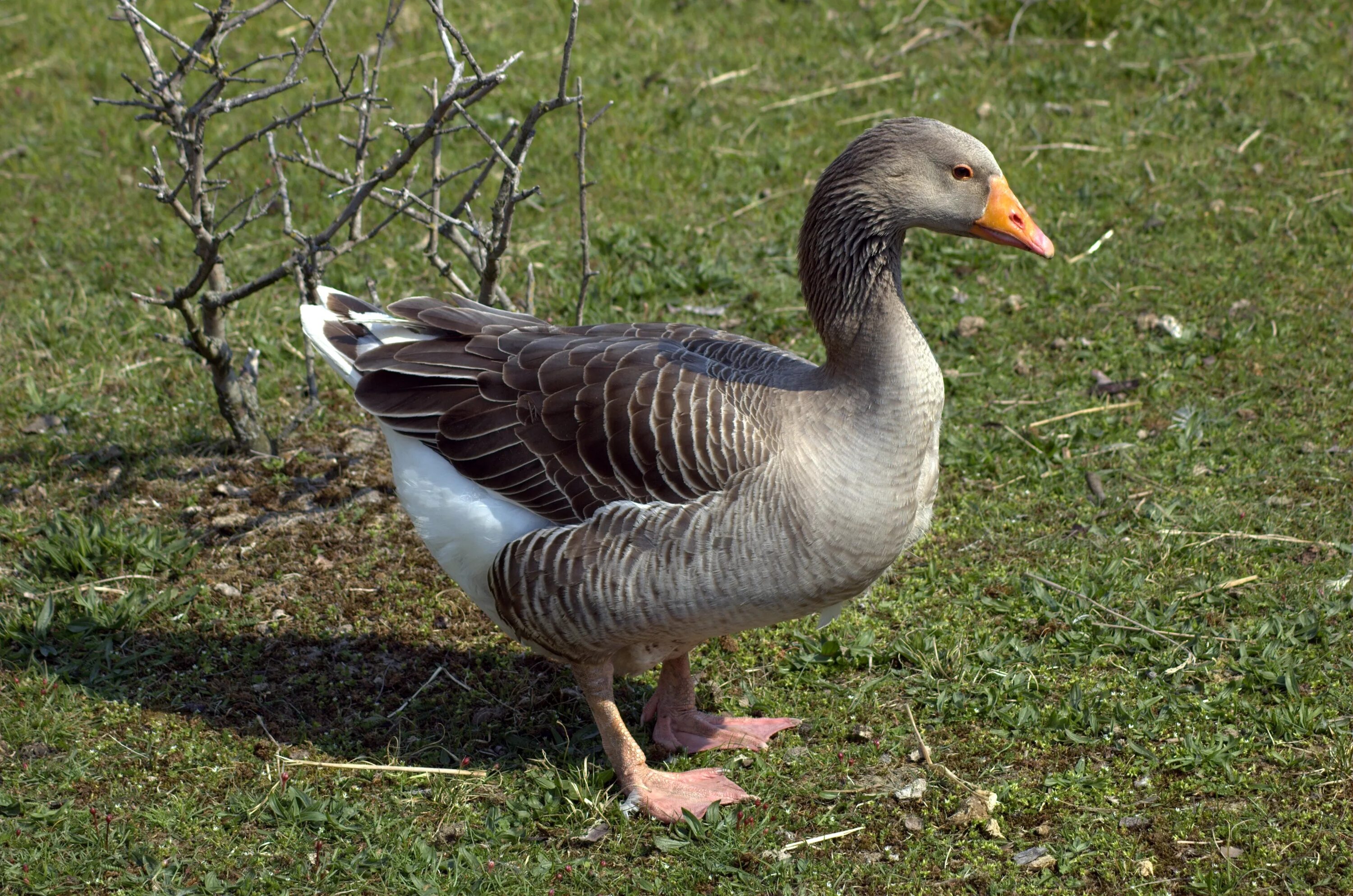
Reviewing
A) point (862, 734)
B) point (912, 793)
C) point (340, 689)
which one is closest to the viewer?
point (912, 793)

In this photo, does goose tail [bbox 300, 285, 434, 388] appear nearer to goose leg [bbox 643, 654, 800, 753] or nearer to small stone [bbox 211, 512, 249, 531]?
small stone [bbox 211, 512, 249, 531]

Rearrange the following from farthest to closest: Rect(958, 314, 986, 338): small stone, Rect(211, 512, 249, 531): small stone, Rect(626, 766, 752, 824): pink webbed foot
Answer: Rect(958, 314, 986, 338): small stone → Rect(211, 512, 249, 531): small stone → Rect(626, 766, 752, 824): pink webbed foot

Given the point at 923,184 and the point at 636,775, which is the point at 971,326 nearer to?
the point at 923,184

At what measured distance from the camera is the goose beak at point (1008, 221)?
12.5ft

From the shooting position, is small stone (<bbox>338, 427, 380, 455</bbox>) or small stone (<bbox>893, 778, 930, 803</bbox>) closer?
small stone (<bbox>893, 778, 930, 803</bbox>)

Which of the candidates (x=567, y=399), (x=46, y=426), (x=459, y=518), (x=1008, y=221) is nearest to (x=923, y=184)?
(x=1008, y=221)

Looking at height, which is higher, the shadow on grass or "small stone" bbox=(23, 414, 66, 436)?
"small stone" bbox=(23, 414, 66, 436)

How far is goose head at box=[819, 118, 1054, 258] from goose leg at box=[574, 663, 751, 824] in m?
1.70

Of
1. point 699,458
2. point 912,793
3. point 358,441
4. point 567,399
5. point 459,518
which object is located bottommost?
point 912,793

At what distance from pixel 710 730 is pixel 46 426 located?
360 cm

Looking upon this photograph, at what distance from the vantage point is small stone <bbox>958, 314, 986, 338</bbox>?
21.0 feet

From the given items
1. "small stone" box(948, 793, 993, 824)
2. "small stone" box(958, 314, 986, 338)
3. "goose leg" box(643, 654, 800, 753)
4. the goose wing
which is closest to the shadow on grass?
"goose leg" box(643, 654, 800, 753)

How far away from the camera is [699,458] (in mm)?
3705

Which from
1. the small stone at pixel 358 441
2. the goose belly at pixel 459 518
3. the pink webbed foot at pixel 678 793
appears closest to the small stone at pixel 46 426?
the small stone at pixel 358 441
